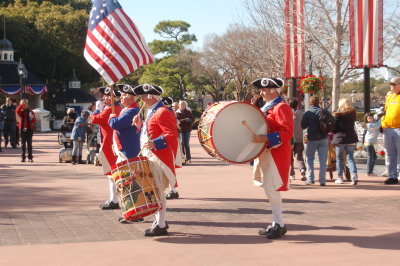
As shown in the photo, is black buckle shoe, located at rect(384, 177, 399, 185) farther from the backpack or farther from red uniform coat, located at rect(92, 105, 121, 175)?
red uniform coat, located at rect(92, 105, 121, 175)

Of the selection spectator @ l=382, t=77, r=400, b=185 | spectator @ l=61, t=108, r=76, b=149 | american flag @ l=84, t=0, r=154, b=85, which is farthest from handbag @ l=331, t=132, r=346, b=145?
spectator @ l=61, t=108, r=76, b=149

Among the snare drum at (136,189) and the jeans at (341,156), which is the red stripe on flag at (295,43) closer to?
the jeans at (341,156)

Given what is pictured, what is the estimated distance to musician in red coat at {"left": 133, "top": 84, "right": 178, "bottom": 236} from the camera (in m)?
7.88

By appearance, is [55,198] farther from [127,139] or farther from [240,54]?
[240,54]

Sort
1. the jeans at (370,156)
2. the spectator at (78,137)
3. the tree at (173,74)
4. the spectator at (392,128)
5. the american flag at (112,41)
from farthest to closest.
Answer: the tree at (173,74), the spectator at (78,137), the jeans at (370,156), the spectator at (392,128), the american flag at (112,41)

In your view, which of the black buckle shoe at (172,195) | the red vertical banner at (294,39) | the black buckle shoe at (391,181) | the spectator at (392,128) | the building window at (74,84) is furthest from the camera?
the building window at (74,84)

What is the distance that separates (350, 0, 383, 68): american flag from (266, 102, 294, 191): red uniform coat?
10.2 meters

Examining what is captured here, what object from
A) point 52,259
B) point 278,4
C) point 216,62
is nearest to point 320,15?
point 278,4

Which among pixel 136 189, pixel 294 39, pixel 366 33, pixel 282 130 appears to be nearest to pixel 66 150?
pixel 366 33

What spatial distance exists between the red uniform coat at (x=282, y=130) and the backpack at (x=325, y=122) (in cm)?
518

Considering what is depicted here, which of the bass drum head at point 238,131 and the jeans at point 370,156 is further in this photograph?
the jeans at point 370,156

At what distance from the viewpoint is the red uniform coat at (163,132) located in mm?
7891

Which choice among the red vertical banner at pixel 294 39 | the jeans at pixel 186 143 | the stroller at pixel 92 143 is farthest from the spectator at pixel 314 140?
the red vertical banner at pixel 294 39

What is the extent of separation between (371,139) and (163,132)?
7.61 metres
